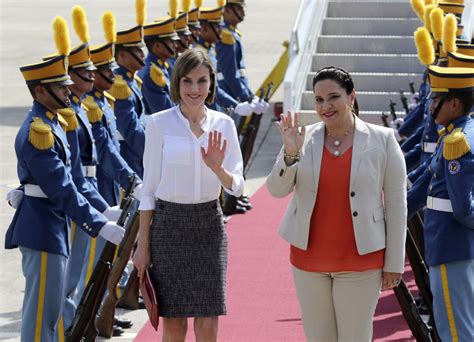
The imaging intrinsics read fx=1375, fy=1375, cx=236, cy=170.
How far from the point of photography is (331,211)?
19.1 feet

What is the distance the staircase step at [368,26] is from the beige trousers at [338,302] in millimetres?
11805

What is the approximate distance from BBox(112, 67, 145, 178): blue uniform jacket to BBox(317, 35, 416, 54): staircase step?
7978mm

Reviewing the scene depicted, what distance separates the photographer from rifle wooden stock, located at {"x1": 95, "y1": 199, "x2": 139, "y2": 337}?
23.9 feet

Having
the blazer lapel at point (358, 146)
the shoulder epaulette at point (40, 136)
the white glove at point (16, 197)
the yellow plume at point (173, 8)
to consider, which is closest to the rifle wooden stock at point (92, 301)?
the white glove at point (16, 197)

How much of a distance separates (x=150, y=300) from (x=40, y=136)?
118cm

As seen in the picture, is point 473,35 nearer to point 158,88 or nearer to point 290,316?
point 158,88

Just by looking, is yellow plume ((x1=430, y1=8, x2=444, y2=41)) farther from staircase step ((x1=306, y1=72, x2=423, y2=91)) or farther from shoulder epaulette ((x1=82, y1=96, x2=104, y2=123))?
staircase step ((x1=306, y1=72, x2=423, y2=91))

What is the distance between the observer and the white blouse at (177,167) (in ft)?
20.0

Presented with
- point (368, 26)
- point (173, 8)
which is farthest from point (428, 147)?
point (368, 26)

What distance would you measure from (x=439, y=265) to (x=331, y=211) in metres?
1.07

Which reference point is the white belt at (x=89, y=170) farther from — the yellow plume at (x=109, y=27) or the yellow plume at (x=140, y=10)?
the yellow plume at (x=140, y=10)

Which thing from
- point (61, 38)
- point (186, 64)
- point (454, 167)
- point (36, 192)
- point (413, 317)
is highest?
point (186, 64)

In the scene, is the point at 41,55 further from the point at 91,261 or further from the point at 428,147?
the point at 428,147

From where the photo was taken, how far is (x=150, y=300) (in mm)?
6043
